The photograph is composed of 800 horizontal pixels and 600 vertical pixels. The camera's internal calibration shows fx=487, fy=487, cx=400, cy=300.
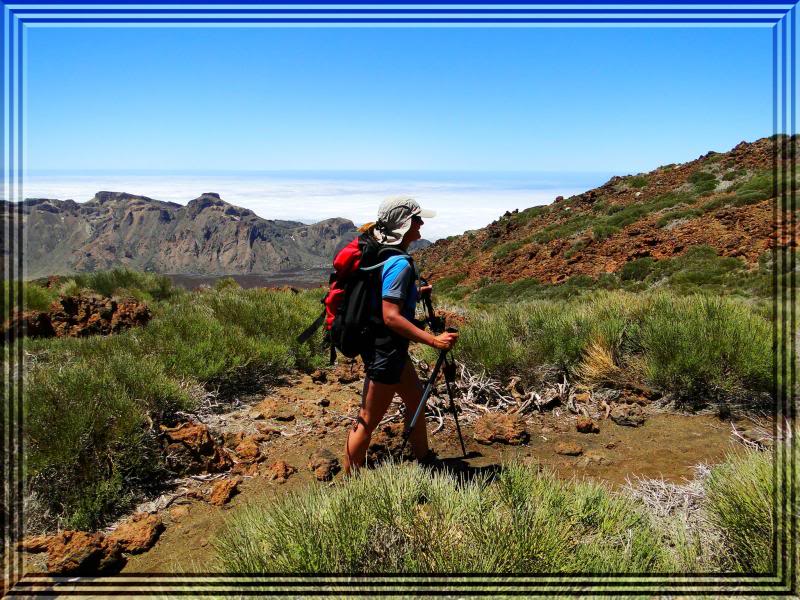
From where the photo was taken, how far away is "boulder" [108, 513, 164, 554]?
10.1ft

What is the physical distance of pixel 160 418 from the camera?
14.6ft

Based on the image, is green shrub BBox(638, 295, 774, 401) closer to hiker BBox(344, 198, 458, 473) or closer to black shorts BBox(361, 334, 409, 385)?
hiker BBox(344, 198, 458, 473)

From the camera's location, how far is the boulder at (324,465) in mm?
3949

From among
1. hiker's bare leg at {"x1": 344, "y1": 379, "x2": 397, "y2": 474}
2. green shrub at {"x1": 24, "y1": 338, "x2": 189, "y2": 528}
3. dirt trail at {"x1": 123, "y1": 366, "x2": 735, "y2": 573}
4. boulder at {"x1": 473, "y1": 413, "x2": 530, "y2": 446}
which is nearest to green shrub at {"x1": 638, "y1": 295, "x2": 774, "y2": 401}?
dirt trail at {"x1": 123, "y1": 366, "x2": 735, "y2": 573}

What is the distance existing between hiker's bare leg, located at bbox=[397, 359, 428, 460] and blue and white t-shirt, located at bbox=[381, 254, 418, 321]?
68cm

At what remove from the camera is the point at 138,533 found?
3.14 metres

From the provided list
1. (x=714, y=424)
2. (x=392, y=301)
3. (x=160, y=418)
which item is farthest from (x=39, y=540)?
(x=714, y=424)

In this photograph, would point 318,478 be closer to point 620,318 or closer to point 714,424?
point 714,424

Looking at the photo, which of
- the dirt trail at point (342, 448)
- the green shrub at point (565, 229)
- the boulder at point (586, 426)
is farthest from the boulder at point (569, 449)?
the green shrub at point (565, 229)

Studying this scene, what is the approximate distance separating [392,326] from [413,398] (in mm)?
851

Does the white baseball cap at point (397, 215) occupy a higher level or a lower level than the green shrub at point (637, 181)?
lower

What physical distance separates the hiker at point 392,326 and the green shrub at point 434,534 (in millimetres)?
720

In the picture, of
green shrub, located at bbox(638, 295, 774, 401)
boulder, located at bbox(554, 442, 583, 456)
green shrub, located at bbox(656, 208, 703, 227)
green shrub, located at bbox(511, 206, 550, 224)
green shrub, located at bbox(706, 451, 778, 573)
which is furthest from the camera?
green shrub, located at bbox(511, 206, 550, 224)

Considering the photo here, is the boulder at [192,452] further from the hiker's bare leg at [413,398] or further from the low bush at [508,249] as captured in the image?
the low bush at [508,249]
